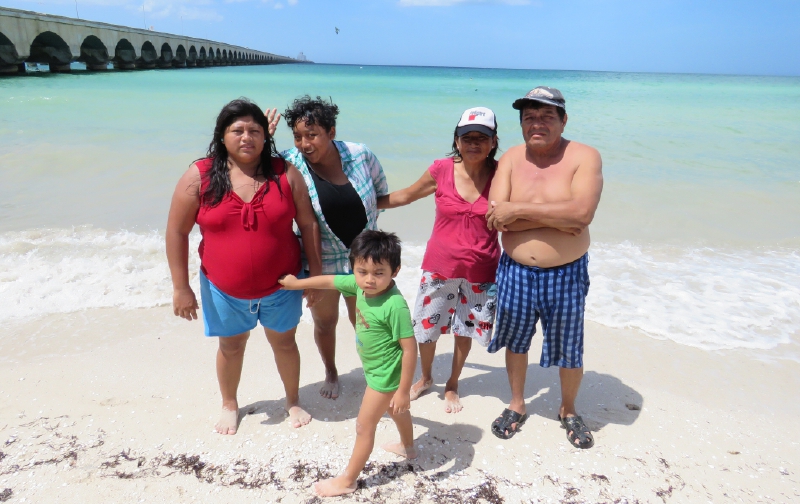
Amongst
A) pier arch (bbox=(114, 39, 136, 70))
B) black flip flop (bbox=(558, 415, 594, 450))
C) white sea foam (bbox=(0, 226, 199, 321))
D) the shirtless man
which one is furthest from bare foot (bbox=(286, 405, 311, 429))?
→ pier arch (bbox=(114, 39, 136, 70))

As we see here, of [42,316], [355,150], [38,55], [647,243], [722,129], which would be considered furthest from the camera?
[38,55]

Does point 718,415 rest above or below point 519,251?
below

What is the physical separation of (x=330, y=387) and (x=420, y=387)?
56 centimetres

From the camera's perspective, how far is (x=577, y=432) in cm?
281

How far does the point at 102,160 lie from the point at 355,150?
826cm

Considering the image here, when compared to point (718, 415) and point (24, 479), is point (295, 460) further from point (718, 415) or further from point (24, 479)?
point (718, 415)

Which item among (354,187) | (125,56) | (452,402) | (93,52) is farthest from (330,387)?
(125,56)

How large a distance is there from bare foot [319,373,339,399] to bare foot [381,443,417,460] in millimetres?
655

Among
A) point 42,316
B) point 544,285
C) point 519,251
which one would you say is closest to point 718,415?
point 544,285

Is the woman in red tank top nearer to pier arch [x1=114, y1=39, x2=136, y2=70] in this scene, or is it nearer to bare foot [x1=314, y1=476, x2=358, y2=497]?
bare foot [x1=314, y1=476, x2=358, y2=497]

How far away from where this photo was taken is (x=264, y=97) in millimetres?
24469

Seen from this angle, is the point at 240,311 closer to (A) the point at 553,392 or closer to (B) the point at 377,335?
(B) the point at 377,335

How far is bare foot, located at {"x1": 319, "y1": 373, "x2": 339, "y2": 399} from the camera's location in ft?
10.5

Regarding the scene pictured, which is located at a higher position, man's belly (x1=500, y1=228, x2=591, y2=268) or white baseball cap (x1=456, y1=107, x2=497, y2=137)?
white baseball cap (x1=456, y1=107, x2=497, y2=137)
